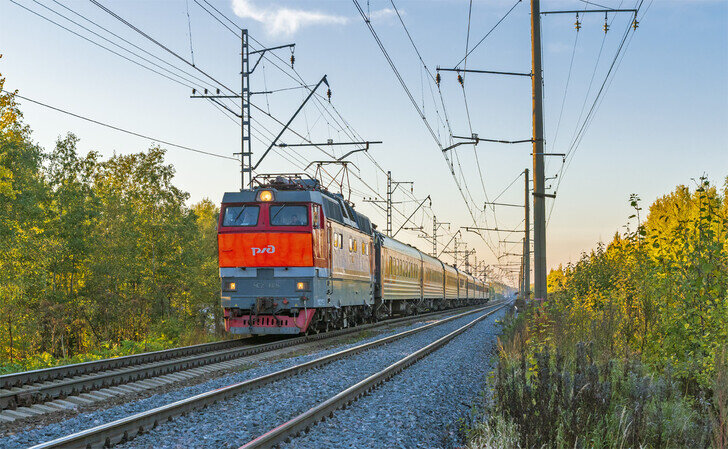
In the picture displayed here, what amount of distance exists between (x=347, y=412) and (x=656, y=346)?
178 inches

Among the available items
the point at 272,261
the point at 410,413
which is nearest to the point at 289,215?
the point at 272,261

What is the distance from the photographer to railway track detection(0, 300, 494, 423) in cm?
811

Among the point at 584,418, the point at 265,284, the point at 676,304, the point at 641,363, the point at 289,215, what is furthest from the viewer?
the point at 289,215

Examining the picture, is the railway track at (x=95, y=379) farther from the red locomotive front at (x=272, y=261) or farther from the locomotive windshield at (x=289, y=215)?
the locomotive windshield at (x=289, y=215)

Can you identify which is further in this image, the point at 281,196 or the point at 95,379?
the point at 281,196

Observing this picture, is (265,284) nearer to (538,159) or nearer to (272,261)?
(272,261)

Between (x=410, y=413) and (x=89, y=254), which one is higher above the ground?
(x=89, y=254)

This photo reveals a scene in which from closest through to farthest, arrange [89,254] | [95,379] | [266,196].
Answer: [95,379] → [266,196] → [89,254]

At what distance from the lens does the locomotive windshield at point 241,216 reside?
16453 millimetres

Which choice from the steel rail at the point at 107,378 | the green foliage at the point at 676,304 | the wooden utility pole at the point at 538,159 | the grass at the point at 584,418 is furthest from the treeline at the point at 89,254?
the grass at the point at 584,418

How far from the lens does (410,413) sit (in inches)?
295

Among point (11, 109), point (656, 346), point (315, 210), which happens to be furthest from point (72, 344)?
point (656, 346)

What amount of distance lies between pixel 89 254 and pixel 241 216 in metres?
16.6

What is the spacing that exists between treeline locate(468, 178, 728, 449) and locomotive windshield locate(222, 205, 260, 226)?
7.54 m
